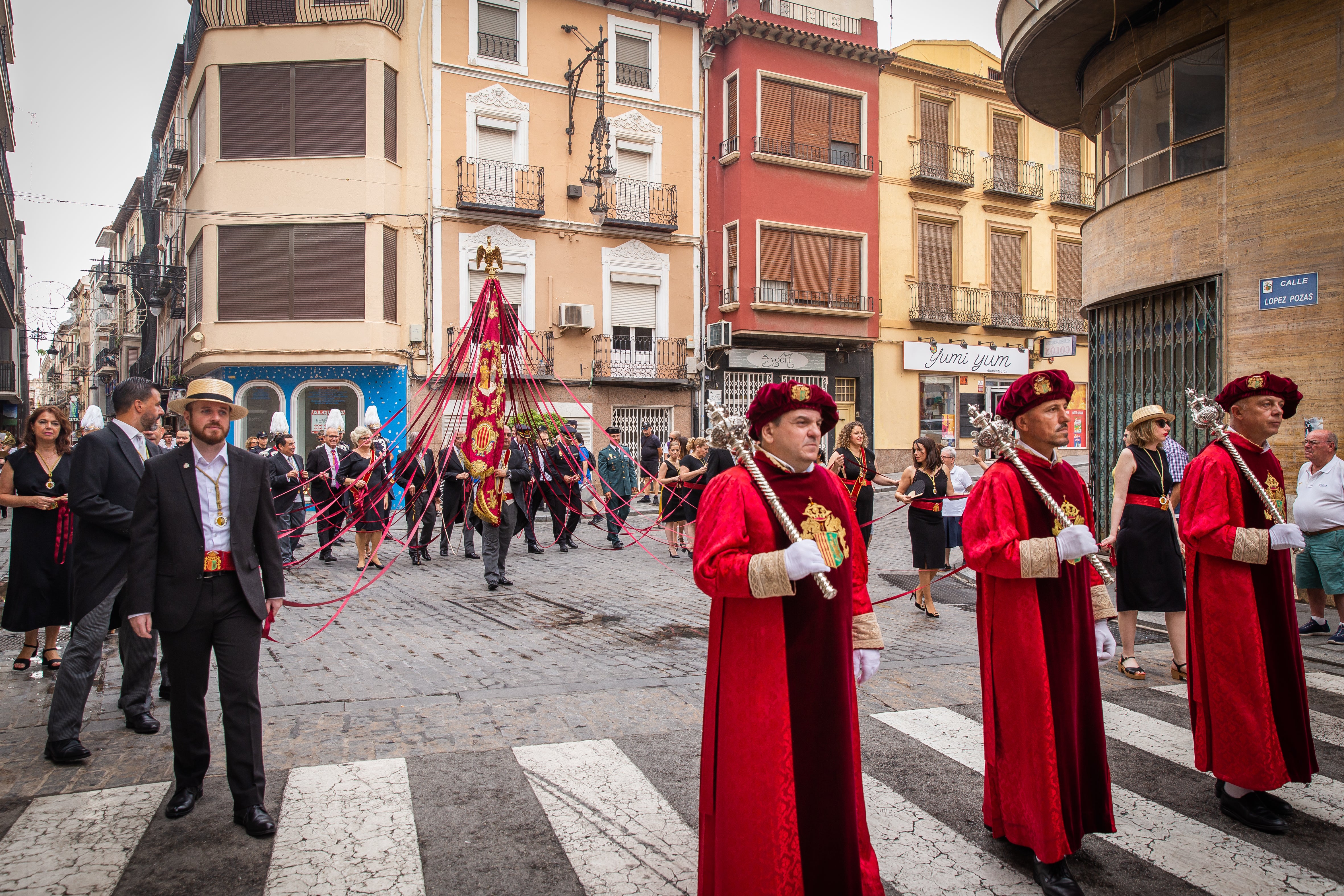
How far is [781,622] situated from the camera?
2.97m

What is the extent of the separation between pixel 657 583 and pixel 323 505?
16.6 feet

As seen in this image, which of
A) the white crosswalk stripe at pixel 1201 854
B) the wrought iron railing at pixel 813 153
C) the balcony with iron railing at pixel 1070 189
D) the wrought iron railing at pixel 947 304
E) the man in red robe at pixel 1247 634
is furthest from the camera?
the balcony with iron railing at pixel 1070 189

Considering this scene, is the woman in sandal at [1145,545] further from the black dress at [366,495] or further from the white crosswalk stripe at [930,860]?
the black dress at [366,495]

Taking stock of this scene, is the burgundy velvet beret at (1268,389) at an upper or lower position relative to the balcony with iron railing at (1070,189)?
lower

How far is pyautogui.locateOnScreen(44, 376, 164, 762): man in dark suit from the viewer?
4.55 m

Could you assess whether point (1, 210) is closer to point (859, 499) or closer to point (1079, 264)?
point (859, 499)

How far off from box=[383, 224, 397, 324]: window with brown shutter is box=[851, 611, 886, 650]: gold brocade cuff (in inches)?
739

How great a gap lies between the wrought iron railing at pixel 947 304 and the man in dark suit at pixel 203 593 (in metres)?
24.1

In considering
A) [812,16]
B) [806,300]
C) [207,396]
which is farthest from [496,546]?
[812,16]

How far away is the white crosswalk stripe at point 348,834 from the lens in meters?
3.32

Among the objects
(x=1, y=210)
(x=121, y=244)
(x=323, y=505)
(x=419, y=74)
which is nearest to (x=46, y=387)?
(x=121, y=244)

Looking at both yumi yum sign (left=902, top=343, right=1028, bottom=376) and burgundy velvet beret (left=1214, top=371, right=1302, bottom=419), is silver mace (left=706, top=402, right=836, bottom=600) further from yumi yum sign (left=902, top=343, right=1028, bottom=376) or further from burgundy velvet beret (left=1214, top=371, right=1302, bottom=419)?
yumi yum sign (left=902, top=343, right=1028, bottom=376)

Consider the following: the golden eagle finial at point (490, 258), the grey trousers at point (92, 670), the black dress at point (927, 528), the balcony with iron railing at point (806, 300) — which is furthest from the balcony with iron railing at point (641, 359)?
the grey trousers at point (92, 670)

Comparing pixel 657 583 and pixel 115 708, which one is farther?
pixel 657 583
